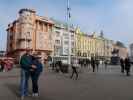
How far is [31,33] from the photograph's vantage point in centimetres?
10794

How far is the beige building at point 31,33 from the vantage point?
347ft

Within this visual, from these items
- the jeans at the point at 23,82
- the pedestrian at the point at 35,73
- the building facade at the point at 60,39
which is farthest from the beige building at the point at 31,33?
the jeans at the point at 23,82

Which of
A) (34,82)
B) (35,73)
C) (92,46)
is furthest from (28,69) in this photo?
(92,46)

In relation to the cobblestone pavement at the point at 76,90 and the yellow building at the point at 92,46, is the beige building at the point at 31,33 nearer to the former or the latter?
the yellow building at the point at 92,46

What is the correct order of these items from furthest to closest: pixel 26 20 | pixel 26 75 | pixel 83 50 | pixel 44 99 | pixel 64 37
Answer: pixel 83 50, pixel 64 37, pixel 26 20, pixel 26 75, pixel 44 99

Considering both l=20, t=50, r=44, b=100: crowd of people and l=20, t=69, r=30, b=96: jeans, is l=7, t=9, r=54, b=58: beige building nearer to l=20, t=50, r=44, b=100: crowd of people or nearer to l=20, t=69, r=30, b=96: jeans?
l=20, t=50, r=44, b=100: crowd of people

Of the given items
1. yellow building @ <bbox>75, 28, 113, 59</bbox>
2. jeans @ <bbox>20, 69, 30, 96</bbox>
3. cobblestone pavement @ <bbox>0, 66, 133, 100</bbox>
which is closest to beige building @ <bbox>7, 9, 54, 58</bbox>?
yellow building @ <bbox>75, 28, 113, 59</bbox>

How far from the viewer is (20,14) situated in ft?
357

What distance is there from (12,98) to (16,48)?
325ft

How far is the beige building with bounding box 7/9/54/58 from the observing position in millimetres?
105688

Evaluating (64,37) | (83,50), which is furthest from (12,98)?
(83,50)

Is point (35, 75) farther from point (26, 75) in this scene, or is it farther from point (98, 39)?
point (98, 39)

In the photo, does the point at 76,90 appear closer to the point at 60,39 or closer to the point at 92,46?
the point at 60,39

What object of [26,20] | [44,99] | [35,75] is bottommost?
[44,99]
